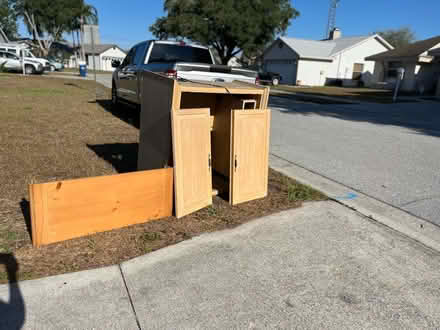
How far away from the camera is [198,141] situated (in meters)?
3.42

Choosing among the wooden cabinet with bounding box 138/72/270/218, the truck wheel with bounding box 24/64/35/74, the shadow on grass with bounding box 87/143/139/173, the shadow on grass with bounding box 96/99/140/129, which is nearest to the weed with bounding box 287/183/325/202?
the wooden cabinet with bounding box 138/72/270/218

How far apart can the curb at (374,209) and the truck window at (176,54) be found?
164 inches

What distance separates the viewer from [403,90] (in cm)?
2909

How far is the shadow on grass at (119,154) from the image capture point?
4.92 metres

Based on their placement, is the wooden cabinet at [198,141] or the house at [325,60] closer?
the wooden cabinet at [198,141]

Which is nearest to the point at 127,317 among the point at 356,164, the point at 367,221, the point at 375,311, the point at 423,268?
the point at 375,311

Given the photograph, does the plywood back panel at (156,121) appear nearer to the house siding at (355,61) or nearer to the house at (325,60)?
the house at (325,60)

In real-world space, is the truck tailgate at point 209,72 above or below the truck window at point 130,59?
below

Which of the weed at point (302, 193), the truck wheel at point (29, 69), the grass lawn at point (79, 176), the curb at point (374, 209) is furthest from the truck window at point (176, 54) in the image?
the truck wheel at point (29, 69)

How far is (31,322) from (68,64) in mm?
75016

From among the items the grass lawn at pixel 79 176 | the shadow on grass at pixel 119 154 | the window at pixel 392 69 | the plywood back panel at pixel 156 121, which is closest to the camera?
the grass lawn at pixel 79 176

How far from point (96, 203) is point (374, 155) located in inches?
210

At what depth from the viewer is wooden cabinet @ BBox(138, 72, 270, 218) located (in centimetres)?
329

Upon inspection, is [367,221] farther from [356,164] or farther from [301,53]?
[301,53]
